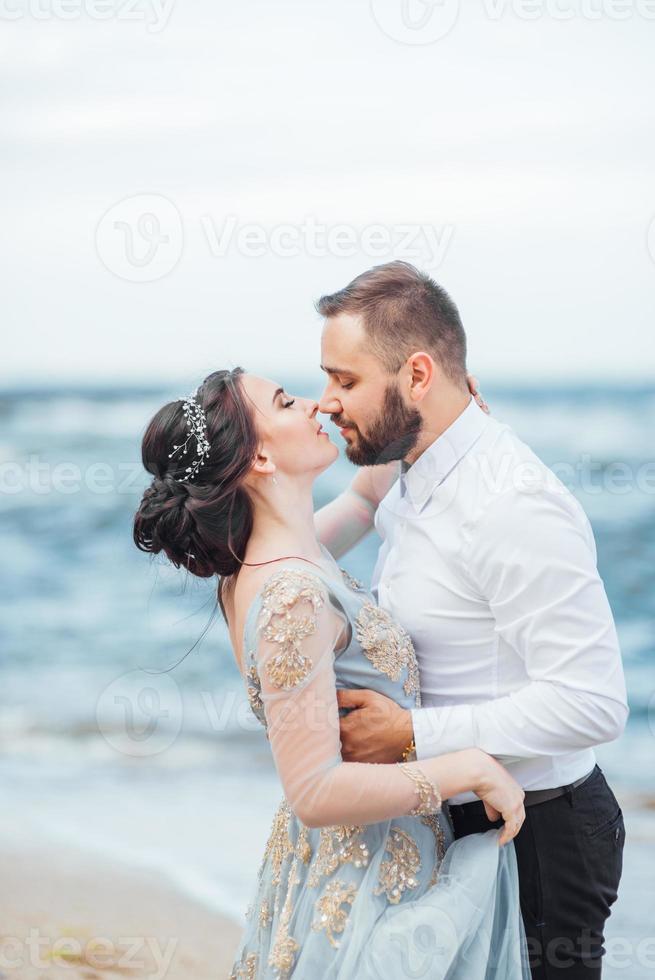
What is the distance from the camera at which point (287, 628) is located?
1.49m

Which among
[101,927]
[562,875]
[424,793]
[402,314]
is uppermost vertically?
[402,314]

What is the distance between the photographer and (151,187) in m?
6.48

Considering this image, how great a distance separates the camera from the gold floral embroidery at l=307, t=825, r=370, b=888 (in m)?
1.61

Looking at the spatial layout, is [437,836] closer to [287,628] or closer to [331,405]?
[287,628]

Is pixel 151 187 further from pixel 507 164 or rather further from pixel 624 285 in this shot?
pixel 624 285

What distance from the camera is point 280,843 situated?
1773 millimetres

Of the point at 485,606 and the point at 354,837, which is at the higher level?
the point at 485,606

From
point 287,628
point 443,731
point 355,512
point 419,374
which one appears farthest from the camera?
point 355,512

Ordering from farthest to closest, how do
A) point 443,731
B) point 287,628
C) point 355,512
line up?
1. point 355,512
2. point 443,731
3. point 287,628

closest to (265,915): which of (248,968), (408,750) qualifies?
(248,968)

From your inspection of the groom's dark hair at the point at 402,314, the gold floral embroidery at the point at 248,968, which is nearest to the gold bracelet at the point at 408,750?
the gold floral embroidery at the point at 248,968

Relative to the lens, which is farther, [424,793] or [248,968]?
[248,968]

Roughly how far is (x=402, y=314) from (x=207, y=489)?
421 millimetres

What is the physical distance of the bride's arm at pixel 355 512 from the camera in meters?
2.09
